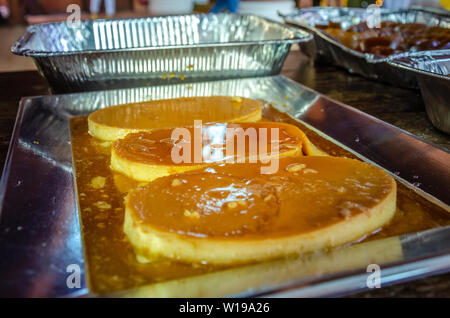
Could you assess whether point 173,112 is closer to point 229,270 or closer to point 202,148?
point 202,148

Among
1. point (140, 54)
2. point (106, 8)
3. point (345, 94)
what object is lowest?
point (106, 8)

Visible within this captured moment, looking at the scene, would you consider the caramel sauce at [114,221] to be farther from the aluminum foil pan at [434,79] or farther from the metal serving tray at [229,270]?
the aluminum foil pan at [434,79]

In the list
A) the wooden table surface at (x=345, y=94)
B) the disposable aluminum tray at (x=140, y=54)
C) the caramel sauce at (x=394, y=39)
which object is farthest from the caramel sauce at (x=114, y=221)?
the caramel sauce at (x=394, y=39)

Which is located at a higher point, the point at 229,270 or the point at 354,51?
the point at 354,51

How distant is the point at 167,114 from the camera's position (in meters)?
1.56

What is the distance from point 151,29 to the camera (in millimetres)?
2502

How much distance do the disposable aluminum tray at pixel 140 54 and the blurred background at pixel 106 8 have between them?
2.73 metres

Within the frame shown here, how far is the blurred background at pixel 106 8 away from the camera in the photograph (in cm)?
617

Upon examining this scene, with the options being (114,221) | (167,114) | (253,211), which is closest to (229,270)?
(253,211)

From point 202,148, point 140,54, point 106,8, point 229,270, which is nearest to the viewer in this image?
point 229,270

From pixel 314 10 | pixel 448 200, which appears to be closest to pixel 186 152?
pixel 448 200

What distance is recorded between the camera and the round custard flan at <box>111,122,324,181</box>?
3.88ft

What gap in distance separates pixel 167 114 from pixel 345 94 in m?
0.83
